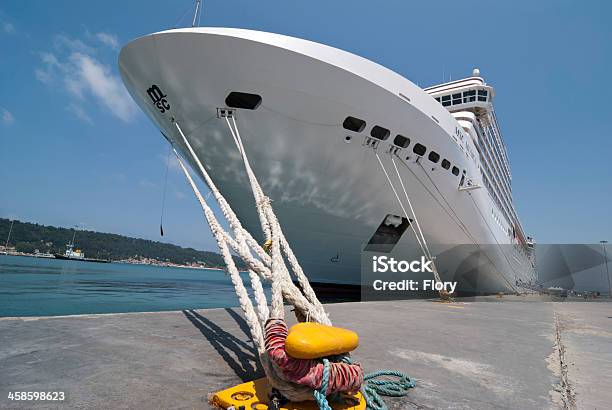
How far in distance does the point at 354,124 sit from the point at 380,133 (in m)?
0.95

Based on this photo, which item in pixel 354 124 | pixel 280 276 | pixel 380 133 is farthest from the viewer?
pixel 380 133

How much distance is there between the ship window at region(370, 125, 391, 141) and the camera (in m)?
9.62

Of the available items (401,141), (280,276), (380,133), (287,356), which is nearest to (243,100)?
(380,133)

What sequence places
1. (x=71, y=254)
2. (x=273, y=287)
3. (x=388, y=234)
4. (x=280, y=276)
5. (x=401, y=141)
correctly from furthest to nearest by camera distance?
1. (x=71, y=254)
2. (x=388, y=234)
3. (x=401, y=141)
4. (x=280, y=276)
5. (x=273, y=287)

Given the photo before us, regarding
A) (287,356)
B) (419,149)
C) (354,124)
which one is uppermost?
(354,124)

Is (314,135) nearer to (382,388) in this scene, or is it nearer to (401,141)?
(401,141)

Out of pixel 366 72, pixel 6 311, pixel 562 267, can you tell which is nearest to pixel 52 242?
pixel 6 311

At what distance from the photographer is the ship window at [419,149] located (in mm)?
10691

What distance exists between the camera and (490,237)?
18938 millimetres

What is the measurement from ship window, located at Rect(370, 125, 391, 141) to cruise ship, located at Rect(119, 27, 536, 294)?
0.10 feet

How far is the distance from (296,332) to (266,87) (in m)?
7.37

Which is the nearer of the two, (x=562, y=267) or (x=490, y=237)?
(x=490, y=237)

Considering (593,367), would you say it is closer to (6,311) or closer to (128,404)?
(128,404)

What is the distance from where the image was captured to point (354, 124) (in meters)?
9.41
